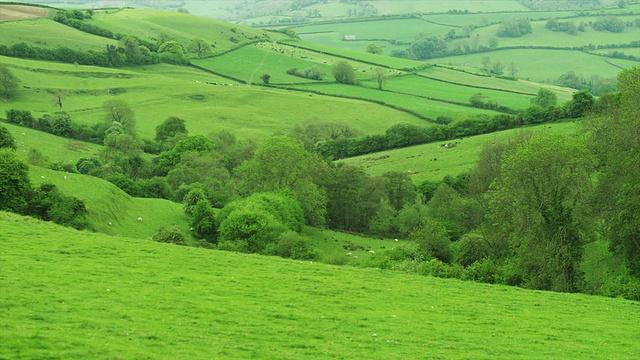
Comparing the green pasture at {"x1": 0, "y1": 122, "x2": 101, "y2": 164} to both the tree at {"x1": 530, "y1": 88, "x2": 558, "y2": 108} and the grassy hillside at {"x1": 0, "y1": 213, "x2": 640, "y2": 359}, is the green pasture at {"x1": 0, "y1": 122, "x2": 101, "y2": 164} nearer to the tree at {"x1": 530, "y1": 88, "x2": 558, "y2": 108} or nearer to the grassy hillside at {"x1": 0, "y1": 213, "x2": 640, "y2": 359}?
the grassy hillside at {"x1": 0, "y1": 213, "x2": 640, "y2": 359}

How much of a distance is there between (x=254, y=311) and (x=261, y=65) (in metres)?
166

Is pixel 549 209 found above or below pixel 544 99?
above

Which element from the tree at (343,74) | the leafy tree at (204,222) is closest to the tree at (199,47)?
the tree at (343,74)

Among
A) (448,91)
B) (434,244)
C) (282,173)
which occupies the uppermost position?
(282,173)

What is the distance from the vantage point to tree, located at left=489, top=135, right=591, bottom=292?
1622 inches

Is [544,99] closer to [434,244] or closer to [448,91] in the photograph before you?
[448,91]

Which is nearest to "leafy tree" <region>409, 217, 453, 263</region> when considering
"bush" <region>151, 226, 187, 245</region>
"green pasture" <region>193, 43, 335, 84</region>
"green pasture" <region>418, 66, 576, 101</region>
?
"bush" <region>151, 226, 187, 245</region>

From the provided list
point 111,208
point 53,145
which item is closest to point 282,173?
point 111,208

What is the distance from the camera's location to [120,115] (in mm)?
124188

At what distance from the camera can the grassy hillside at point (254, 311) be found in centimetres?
2312

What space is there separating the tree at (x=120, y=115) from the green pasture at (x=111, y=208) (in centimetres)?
6060

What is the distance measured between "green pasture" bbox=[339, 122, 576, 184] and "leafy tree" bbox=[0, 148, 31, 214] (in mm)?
58110

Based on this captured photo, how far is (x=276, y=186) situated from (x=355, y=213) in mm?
14555

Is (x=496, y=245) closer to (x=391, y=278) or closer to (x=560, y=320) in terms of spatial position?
(x=391, y=278)
